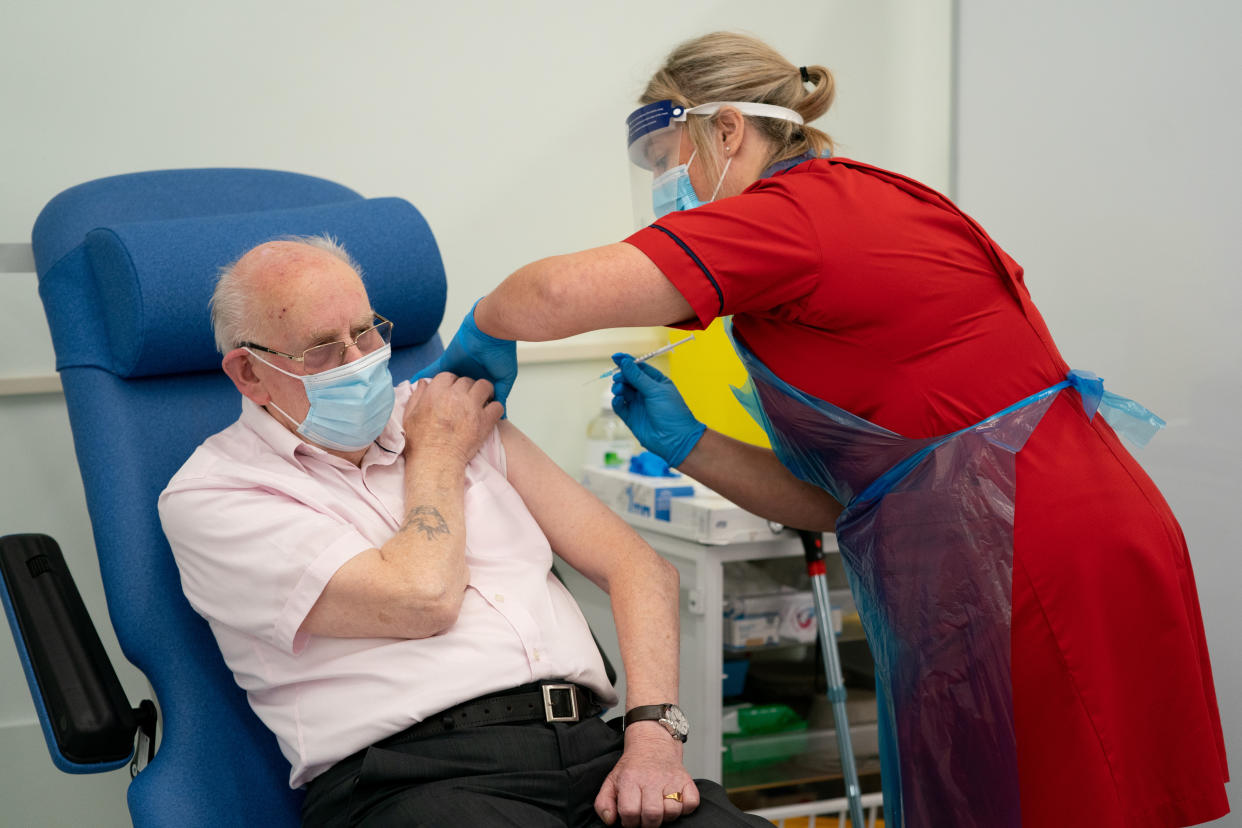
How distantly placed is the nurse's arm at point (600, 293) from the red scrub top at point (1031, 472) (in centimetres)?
4

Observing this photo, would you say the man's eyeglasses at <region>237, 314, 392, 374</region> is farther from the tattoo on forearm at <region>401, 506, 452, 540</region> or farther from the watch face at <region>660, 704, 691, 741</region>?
the watch face at <region>660, 704, 691, 741</region>

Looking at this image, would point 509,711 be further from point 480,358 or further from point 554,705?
point 480,358

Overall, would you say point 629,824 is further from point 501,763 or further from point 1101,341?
point 1101,341

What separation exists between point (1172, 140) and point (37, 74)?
7.42 feet

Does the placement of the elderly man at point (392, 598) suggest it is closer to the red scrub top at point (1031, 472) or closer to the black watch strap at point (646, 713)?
the black watch strap at point (646, 713)

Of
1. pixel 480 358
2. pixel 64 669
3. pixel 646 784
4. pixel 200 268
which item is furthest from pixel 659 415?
pixel 64 669

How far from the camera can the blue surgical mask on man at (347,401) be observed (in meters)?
1.42

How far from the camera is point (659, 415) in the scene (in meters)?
1.71

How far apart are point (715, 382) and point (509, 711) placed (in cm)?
115

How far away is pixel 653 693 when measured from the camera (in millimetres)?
1421

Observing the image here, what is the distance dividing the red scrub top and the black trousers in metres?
0.44

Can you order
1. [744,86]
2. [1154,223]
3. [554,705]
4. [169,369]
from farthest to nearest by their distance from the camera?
[1154,223] → [169,369] → [744,86] → [554,705]

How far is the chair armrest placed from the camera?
1306 millimetres

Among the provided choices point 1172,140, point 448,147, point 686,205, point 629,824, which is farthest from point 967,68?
point 629,824
